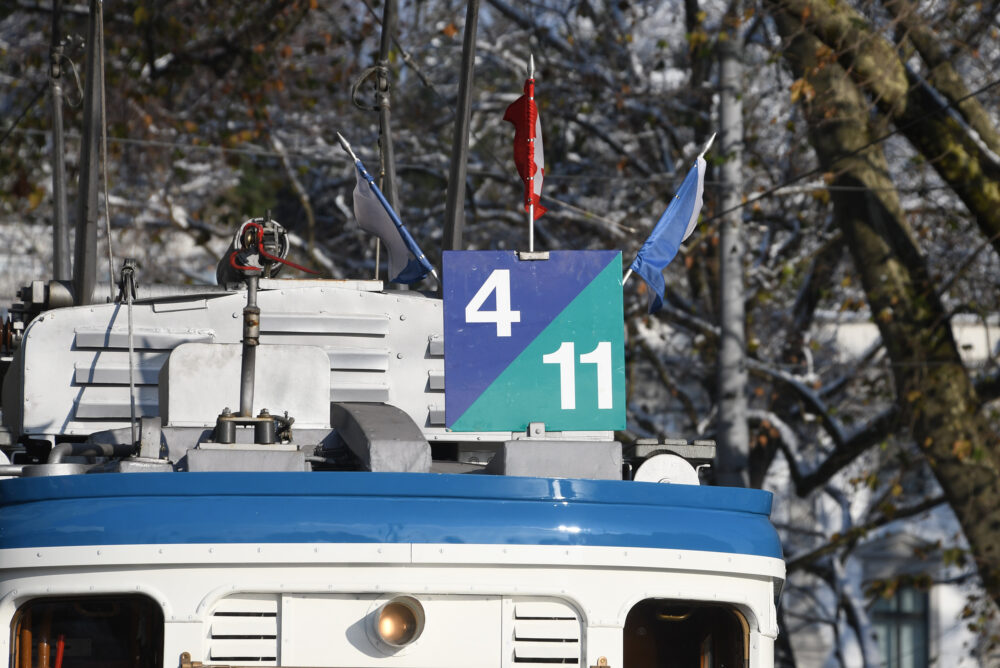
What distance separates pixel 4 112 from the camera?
20.5 metres

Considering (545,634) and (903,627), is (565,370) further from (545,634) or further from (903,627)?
→ (903,627)

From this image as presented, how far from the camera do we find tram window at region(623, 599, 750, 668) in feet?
17.0

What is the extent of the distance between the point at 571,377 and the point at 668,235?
1.95m

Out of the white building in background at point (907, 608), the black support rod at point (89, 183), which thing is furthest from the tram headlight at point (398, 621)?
the white building in background at point (907, 608)

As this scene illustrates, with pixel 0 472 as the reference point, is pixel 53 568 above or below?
below

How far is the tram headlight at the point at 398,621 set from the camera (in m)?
4.62

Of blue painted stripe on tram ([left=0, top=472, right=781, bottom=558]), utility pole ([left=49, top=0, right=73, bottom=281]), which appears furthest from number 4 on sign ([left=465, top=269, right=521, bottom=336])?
utility pole ([left=49, top=0, right=73, bottom=281])

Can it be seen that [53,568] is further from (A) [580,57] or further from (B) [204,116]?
(B) [204,116]

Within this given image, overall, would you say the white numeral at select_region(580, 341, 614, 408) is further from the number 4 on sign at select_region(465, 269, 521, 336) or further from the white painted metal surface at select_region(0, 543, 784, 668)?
the white painted metal surface at select_region(0, 543, 784, 668)

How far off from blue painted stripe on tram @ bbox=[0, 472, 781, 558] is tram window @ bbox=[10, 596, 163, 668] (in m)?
0.28

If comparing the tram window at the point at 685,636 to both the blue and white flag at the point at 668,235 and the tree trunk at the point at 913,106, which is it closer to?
the blue and white flag at the point at 668,235

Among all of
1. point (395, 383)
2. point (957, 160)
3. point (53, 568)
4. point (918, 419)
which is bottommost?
point (53, 568)

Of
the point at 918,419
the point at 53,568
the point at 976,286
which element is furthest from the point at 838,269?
the point at 53,568

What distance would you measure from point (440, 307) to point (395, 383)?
1.31 ft
